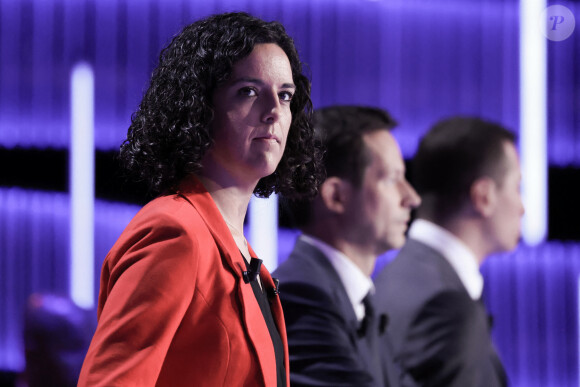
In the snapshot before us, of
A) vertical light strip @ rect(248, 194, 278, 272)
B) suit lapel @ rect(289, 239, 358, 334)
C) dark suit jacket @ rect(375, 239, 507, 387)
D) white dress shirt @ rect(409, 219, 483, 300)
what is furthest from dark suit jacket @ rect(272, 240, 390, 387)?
vertical light strip @ rect(248, 194, 278, 272)

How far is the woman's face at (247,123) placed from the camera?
1.37 metres

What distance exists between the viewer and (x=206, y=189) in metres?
1.37

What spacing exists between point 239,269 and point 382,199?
144cm

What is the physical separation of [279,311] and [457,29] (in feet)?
8.06

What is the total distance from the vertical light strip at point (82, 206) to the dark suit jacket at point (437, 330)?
119 centimetres

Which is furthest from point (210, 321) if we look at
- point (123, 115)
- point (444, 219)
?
point (123, 115)

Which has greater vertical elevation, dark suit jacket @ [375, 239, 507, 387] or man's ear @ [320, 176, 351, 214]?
man's ear @ [320, 176, 351, 214]

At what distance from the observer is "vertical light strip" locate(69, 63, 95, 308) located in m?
2.98

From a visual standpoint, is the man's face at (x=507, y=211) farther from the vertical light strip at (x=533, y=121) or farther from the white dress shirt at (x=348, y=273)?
the white dress shirt at (x=348, y=273)

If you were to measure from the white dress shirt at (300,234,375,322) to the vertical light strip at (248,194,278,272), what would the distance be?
64 centimetres

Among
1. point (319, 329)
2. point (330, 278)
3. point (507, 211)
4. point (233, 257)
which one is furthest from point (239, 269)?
point (507, 211)

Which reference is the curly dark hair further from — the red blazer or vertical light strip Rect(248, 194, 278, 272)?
vertical light strip Rect(248, 194, 278, 272)

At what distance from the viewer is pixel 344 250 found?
2496 mm

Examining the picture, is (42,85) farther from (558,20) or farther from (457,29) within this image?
Result: (558,20)
